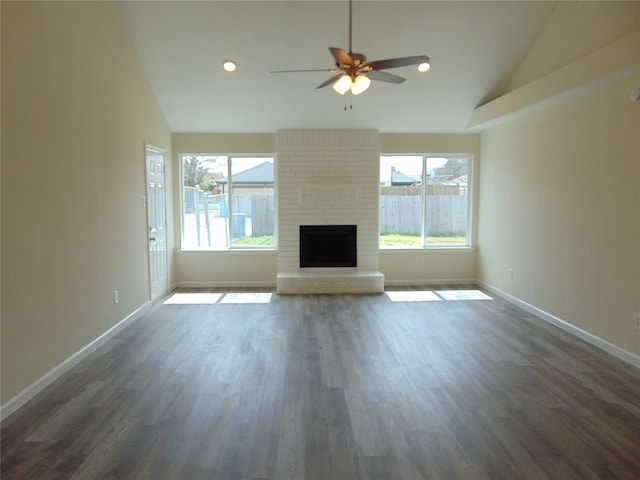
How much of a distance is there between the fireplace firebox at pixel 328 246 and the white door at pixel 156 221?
80.3 inches

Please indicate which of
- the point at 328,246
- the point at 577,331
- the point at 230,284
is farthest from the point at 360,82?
the point at 230,284

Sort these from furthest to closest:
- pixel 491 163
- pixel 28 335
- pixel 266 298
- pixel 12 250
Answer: pixel 491 163
pixel 266 298
pixel 28 335
pixel 12 250

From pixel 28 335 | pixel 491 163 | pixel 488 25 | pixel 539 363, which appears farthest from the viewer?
pixel 491 163

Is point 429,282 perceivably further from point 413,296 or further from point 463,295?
point 413,296

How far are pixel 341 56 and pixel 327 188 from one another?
344cm

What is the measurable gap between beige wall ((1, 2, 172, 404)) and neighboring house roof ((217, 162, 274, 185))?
1.90 metres

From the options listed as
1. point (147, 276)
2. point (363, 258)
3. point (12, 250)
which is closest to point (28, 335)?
point (12, 250)

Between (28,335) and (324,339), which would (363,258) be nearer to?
(324,339)

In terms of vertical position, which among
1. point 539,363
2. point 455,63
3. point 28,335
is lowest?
point 539,363

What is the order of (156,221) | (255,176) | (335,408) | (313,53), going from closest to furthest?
(335,408) < (313,53) < (156,221) < (255,176)

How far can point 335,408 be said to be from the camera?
276cm

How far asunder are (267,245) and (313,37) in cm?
323

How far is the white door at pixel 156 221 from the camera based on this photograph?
5309mm

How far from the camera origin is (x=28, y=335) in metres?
2.87
